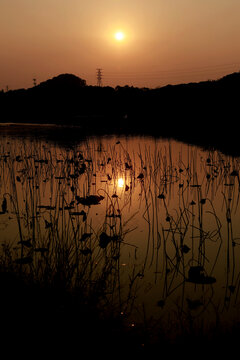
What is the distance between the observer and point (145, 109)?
55594 mm

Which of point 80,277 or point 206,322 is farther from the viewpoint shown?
point 80,277

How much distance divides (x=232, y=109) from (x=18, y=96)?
218 ft

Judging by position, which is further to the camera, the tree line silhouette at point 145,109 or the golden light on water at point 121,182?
the tree line silhouette at point 145,109

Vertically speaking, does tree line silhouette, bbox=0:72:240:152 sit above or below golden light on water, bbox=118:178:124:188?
above

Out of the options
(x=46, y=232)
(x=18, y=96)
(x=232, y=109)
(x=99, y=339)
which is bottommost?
(x=99, y=339)

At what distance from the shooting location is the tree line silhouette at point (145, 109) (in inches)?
1212

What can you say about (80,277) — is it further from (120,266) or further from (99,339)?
(99,339)

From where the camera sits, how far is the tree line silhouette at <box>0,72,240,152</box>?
3080 cm

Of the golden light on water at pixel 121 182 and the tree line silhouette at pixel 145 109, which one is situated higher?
the tree line silhouette at pixel 145 109

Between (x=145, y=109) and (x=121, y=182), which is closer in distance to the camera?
(x=121, y=182)

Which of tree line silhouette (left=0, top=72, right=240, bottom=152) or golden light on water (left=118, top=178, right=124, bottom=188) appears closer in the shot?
golden light on water (left=118, top=178, right=124, bottom=188)

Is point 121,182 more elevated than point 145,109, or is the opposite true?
point 145,109

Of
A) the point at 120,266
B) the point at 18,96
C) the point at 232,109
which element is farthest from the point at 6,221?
the point at 18,96

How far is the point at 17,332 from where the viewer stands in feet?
10.8
